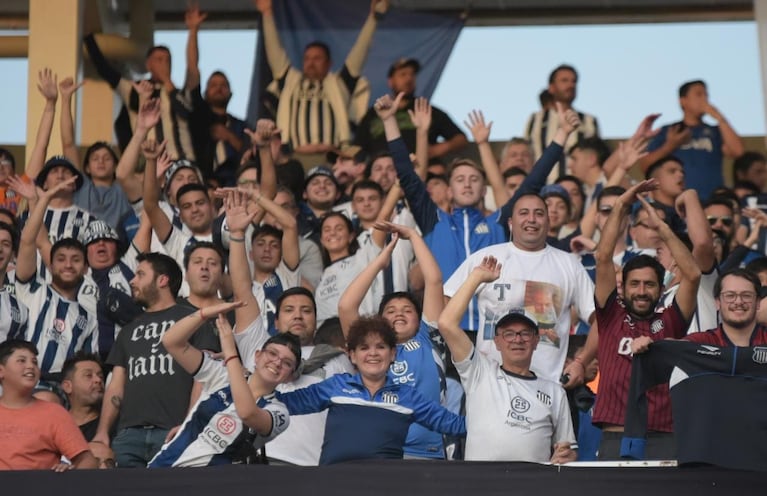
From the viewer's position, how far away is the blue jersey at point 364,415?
848cm

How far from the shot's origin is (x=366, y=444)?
27.8 ft

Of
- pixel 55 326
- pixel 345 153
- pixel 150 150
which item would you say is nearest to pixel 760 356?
pixel 55 326

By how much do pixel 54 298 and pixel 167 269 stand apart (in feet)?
3.53

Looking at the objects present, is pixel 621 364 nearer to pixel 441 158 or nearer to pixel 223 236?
pixel 223 236

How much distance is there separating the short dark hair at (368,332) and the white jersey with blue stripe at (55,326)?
7.85 ft

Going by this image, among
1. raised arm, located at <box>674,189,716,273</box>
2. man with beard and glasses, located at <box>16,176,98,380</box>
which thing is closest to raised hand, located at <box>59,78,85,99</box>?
man with beard and glasses, located at <box>16,176,98,380</box>

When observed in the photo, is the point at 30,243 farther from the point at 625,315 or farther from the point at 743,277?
the point at 743,277

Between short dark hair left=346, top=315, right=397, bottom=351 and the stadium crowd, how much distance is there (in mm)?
14

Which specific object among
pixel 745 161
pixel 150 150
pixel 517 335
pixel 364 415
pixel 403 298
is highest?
pixel 745 161

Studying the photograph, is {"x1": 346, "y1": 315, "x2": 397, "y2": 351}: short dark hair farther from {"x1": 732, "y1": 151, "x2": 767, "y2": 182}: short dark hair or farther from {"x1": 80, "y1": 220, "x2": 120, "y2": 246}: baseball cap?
{"x1": 732, "y1": 151, "x2": 767, "y2": 182}: short dark hair

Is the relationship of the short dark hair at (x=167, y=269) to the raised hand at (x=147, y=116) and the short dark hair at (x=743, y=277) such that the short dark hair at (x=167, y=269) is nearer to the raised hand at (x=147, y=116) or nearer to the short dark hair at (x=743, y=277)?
the raised hand at (x=147, y=116)

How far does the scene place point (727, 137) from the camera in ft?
45.9

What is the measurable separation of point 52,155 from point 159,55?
4.50ft

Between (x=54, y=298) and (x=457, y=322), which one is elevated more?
(x=54, y=298)
